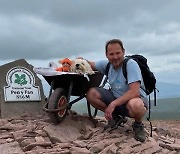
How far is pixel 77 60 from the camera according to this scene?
237 inches

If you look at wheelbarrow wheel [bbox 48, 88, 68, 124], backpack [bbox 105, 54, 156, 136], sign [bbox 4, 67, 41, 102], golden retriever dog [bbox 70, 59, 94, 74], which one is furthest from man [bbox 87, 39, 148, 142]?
sign [bbox 4, 67, 41, 102]

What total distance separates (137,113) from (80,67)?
126cm

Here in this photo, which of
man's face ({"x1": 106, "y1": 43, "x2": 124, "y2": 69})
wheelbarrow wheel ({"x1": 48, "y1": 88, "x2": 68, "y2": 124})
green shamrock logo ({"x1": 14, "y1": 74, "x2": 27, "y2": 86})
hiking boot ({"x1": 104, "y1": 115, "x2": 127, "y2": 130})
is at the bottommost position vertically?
hiking boot ({"x1": 104, "y1": 115, "x2": 127, "y2": 130})

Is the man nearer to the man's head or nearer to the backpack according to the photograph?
the man's head

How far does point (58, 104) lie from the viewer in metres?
5.82

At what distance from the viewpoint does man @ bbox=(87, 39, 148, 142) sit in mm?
5258

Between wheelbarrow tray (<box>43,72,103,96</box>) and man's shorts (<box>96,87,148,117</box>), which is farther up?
wheelbarrow tray (<box>43,72,103,96</box>)

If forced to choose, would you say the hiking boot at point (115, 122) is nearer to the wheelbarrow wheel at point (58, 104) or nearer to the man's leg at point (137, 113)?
the man's leg at point (137, 113)

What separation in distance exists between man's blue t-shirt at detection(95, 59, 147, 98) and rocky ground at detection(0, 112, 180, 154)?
2.28 ft

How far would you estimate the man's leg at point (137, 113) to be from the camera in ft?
17.3

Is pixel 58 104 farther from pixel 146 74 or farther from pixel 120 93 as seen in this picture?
pixel 146 74

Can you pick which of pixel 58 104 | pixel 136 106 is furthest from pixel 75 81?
pixel 136 106

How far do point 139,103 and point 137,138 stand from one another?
593 mm

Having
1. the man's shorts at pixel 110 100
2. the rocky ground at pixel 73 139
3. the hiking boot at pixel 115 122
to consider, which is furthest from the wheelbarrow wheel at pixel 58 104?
the hiking boot at pixel 115 122
